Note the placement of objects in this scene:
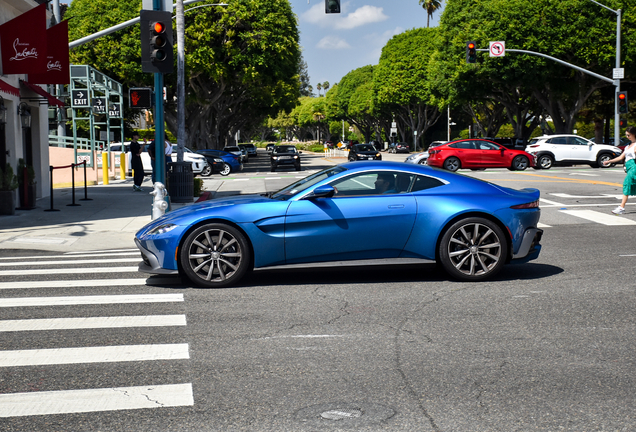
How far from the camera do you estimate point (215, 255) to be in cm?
745

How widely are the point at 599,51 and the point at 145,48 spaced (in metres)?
33.6

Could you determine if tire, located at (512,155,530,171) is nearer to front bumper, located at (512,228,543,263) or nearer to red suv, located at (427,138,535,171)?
red suv, located at (427,138,535,171)

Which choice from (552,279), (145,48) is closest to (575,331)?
(552,279)

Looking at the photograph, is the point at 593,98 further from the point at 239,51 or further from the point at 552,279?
the point at 552,279

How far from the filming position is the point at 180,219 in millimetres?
7438

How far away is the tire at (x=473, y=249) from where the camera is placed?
300 inches

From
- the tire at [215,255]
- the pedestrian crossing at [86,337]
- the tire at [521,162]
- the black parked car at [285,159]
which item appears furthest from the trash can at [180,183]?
the black parked car at [285,159]

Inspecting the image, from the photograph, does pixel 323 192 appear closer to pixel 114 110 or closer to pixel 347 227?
pixel 347 227

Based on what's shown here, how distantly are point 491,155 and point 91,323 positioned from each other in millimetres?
27782

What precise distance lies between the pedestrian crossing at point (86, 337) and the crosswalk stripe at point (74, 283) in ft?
0.04

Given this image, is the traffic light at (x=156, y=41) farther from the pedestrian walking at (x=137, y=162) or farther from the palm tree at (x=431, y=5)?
the palm tree at (x=431, y=5)

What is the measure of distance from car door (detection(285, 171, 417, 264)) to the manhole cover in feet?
11.7

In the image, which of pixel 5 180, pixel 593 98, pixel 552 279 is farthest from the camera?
pixel 593 98

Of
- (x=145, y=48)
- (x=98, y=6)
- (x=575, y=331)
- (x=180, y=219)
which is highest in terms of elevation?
(x=98, y=6)
